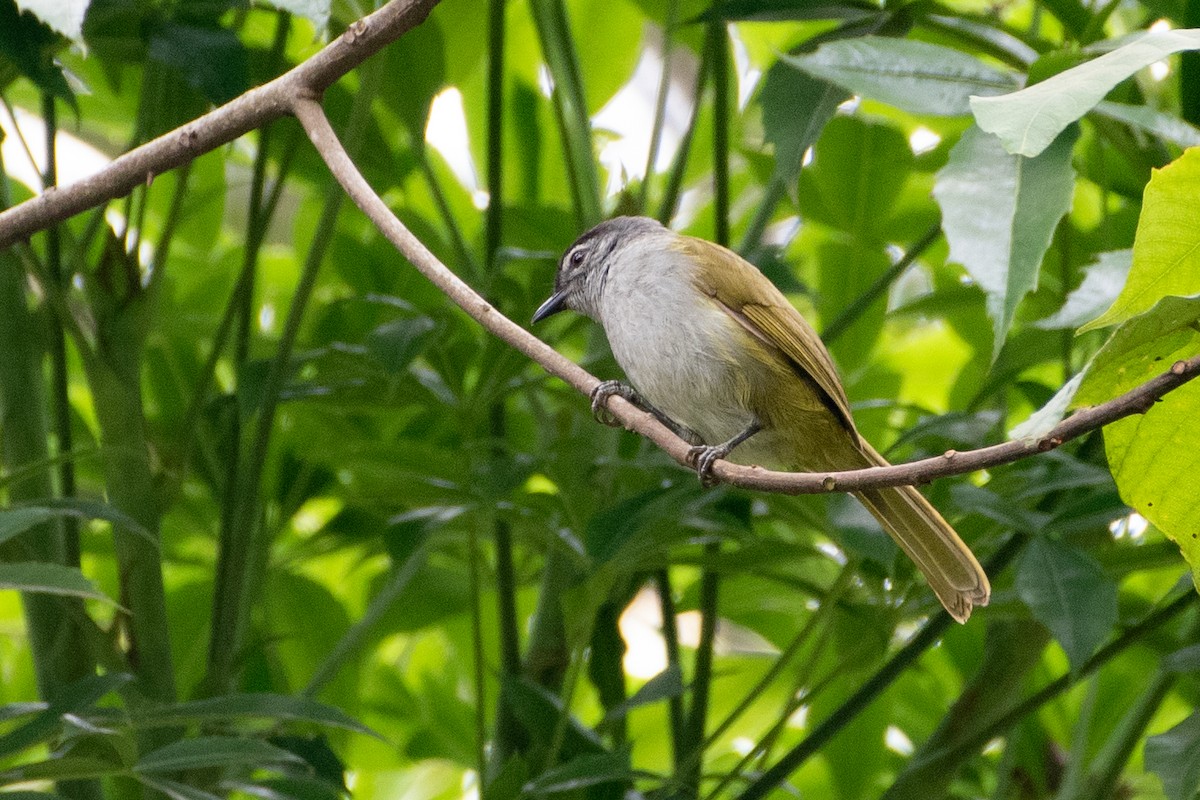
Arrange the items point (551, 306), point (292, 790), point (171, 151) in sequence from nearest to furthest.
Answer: point (171, 151), point (292, 790), point (551, 306)

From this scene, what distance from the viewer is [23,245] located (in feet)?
6.67

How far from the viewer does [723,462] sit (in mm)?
1418

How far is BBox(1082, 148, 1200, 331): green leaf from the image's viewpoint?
1.15m

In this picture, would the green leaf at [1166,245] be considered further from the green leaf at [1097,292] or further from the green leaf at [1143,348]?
the green leaf at [1097,292]

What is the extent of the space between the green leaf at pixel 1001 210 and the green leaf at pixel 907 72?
158 millimetres

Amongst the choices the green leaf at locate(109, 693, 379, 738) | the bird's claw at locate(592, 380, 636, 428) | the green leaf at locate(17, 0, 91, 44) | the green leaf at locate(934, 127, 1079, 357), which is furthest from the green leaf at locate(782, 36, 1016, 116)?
the green leaf at locate(109, 693, 379, 738)

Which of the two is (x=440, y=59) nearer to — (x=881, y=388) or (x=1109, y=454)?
(x=881, y=388)

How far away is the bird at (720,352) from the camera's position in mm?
2332

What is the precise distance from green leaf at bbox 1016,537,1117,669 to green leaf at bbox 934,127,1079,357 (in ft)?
1.87

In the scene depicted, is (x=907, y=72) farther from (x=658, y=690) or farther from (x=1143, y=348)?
(x=658, y=690)

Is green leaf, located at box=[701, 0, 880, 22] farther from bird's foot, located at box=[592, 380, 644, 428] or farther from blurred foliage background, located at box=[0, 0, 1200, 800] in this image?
bird's foot, located at box=[592, 380, 644, 428]

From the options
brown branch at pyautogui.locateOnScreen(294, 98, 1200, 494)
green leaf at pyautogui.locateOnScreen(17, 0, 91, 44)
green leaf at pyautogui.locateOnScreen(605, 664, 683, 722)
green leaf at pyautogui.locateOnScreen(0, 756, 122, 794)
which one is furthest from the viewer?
green leaf at pyautogui.locateOnScreen(605, 664, 683, 722)

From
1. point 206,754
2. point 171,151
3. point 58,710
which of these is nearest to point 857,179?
point 171,151

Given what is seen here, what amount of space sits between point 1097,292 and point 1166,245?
1.37 feet
